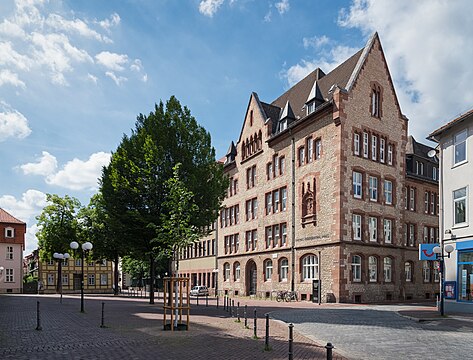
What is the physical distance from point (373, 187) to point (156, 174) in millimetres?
18138

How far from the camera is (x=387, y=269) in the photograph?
126 ft

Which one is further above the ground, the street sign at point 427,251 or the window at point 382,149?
the window at point 382,149

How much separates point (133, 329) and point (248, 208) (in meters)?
33.9

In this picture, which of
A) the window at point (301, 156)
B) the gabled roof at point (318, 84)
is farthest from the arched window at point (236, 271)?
the gabled roof at point (318, 84)

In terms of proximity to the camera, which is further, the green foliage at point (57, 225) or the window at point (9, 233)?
the window at point (9, 233)

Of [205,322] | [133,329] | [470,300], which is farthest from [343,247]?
[133,329]

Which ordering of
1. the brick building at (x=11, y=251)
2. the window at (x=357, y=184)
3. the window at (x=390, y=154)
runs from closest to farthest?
1. the window at (x=357, y=184)
2. the window at (x=390, y=154)
3. the brick building at (x=11, y=251)

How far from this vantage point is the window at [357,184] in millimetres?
36531

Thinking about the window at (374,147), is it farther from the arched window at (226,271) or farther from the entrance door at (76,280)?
the entrance door at (76,280)

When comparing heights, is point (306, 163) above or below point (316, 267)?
above

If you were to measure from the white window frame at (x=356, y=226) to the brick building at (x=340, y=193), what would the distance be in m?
0.07

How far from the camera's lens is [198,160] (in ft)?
97.4

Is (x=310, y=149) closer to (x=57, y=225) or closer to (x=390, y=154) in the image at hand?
(x=390, y=154)

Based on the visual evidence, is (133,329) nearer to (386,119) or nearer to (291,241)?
(291,241)
